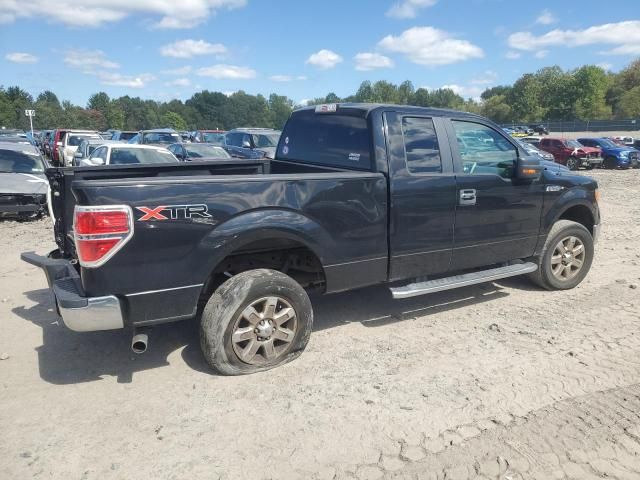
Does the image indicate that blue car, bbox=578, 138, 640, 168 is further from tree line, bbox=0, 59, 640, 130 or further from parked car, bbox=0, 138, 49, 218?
tree line, bbox=0, 59, 640, 130

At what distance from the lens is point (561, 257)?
5.65 m

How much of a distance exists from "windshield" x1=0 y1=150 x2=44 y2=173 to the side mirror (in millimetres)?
9709

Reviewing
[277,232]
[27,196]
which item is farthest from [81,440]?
[27,196]

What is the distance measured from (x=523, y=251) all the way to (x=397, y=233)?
5.95 feet

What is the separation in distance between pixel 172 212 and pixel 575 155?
2582 cm

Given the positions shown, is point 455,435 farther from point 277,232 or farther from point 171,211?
point 171,211

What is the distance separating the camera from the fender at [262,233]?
3439 mm

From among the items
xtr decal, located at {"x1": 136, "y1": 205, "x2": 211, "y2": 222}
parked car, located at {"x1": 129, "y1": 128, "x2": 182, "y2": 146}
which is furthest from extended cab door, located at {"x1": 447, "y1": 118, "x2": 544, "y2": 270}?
parked car, located at {"x1": 129, "y1": 128, "x2": 182, "y2": 146}

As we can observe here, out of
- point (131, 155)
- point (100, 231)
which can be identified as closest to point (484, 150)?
point (100, 231)

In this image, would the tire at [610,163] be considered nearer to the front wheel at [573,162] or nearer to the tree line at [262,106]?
the front wheel at [573,162]

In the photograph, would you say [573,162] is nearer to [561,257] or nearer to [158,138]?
[158,138]

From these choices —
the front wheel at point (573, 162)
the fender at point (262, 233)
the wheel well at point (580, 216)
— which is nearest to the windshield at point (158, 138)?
the wheel well at point (580, 216)

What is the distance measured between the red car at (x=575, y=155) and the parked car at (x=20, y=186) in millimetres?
23419

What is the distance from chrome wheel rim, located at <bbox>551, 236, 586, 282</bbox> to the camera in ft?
18.4
